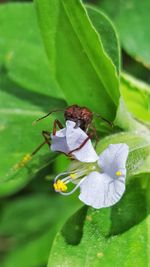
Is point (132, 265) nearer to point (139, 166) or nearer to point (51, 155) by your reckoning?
point (139, 166)

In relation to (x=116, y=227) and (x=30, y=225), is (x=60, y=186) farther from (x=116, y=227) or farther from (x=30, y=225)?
(x=30, y=225)

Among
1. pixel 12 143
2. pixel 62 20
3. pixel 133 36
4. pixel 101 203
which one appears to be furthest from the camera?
pixel 133 36

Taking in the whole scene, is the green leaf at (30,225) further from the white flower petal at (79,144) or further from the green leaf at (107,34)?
the white flower petal at (79,144)

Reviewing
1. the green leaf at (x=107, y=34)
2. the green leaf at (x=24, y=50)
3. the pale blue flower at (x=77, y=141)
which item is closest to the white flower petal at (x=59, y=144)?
the pale blue flower at (x=77, y=141)

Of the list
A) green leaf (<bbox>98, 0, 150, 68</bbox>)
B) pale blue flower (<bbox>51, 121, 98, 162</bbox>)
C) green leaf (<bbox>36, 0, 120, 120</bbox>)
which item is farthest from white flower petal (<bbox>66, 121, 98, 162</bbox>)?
green leaf (<bbox>98, 0, 150, 68</bbox>)

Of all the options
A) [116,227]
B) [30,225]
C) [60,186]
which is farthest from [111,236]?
[30,225]

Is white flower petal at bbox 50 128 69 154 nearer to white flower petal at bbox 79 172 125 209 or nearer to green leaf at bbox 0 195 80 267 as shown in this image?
white flower petal at bbox 79 172 125 209

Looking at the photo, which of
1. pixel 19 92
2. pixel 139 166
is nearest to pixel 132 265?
pixel 139 166
